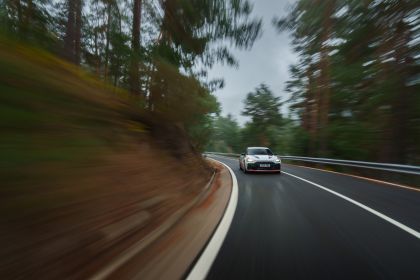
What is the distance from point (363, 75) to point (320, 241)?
66.2 feet

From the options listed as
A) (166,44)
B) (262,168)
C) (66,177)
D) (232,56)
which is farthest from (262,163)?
(66,177)

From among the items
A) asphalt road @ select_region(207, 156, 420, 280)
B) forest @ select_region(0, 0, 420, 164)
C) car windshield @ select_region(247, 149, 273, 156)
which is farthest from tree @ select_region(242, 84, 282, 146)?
asphalt road @ select_region(207, 156, 420, 280)

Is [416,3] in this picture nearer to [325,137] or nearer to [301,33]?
[301,33]

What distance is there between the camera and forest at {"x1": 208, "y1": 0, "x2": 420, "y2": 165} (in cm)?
1695

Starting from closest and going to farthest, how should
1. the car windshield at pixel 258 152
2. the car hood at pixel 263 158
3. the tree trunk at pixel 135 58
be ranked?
the tree trunk at pixel 135 58
the car hood at pixel 263 158
the car windshield at pixel 258 152

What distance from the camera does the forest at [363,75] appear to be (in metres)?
17.0

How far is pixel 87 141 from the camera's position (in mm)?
5824

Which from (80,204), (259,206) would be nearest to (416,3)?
(259,206)

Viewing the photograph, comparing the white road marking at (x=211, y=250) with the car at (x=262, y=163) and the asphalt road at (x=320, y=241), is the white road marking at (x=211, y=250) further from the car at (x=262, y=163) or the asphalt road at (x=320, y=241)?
the car at (x=262, y=163)

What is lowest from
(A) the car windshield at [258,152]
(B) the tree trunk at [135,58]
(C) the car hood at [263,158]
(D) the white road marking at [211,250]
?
(D) the white road marking at [211,250]

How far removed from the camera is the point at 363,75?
2241cm

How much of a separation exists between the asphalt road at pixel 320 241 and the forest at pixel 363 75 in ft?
36.9

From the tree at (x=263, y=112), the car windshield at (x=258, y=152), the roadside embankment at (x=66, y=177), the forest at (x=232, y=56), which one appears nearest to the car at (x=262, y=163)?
the car windshield at (x=258, y=152)

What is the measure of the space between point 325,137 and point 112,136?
22.4 meters
